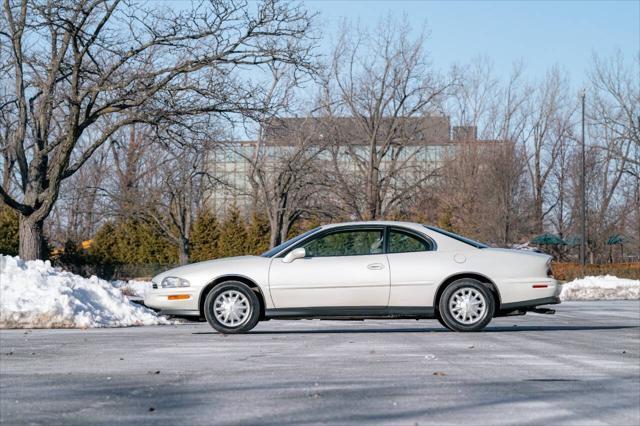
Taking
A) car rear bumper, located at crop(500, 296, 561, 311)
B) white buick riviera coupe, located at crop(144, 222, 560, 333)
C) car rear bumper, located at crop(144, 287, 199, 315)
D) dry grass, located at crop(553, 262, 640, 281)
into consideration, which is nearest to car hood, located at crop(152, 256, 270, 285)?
white buick riviera coupe, located at crop(144, 222, 560, 333)

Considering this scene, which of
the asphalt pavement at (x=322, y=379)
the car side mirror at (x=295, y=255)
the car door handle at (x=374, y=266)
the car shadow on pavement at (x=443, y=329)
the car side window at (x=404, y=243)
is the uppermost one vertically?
the car side window at (x=404, y=243)

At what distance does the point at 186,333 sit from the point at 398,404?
734 centimetres

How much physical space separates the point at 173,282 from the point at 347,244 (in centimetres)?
237

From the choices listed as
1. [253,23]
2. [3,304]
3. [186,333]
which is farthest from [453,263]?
[253,23]

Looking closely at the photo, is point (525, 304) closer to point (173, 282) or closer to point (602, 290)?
point (173, 282)

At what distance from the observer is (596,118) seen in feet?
211

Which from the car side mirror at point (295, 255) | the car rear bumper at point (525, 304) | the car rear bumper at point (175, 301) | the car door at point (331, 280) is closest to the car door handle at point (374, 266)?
the car door at point (331, 280)

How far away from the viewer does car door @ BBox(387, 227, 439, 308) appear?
12.8m

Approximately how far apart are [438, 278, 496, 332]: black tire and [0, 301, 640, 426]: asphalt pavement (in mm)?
212

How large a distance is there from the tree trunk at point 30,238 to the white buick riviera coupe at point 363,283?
1277 centimetres

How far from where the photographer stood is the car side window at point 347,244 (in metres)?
13.0

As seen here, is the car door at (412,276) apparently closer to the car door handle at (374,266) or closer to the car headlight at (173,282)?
the car door handle at (374,266)

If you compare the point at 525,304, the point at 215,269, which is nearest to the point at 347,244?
the point at 215,269

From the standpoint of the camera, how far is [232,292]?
42.3 feet
